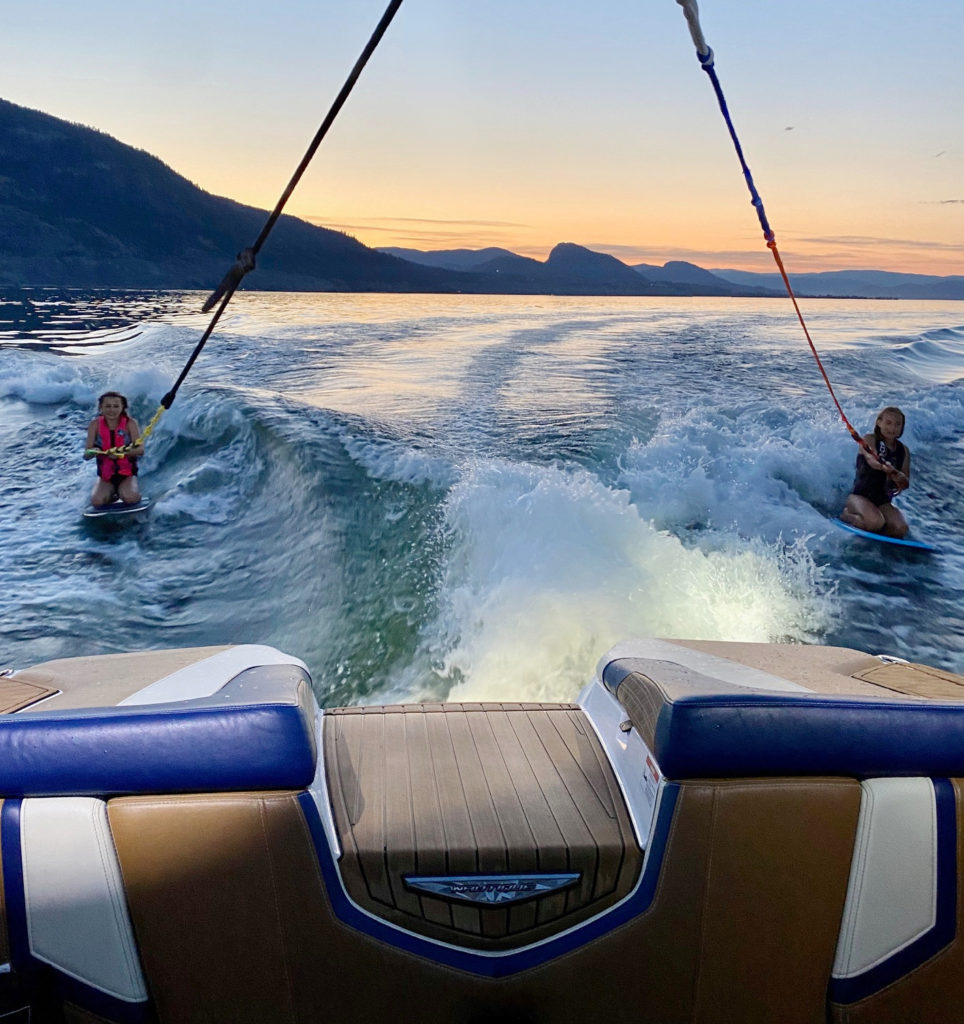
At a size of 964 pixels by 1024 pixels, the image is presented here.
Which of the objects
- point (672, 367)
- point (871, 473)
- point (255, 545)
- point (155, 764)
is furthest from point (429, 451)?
point (672, 367)

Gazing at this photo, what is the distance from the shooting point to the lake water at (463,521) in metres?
5.10

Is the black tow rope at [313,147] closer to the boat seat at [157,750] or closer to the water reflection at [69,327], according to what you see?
the boat seat at [157,750]

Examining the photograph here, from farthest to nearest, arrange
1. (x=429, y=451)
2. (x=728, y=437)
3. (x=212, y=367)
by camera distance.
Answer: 1. (x=212, y=367)
2. (x=728, y=437)
3. (x=429, y=451)

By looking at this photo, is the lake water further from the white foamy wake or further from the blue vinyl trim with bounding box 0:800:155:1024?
the blue vinyl trim with bounding box 0:800:155:1024

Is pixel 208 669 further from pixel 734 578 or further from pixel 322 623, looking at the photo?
pixel 734 578

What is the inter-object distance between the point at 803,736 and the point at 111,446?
7511 mm

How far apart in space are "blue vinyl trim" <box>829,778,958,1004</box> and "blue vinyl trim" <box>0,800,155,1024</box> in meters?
1.35

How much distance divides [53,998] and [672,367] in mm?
15329

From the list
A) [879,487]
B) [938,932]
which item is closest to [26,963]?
[938,932]

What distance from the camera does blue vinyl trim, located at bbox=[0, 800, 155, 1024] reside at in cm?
143

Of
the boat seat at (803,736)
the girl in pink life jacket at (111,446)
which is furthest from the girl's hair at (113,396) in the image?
the boat seat at (803,736)

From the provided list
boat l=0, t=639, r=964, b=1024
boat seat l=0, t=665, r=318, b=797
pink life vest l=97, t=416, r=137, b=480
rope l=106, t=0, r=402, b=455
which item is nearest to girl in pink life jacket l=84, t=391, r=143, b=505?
pink life vest l=97, t=416, r=137, b=480

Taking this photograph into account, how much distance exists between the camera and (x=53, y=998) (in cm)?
148

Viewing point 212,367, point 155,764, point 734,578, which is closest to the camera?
point 155,764
